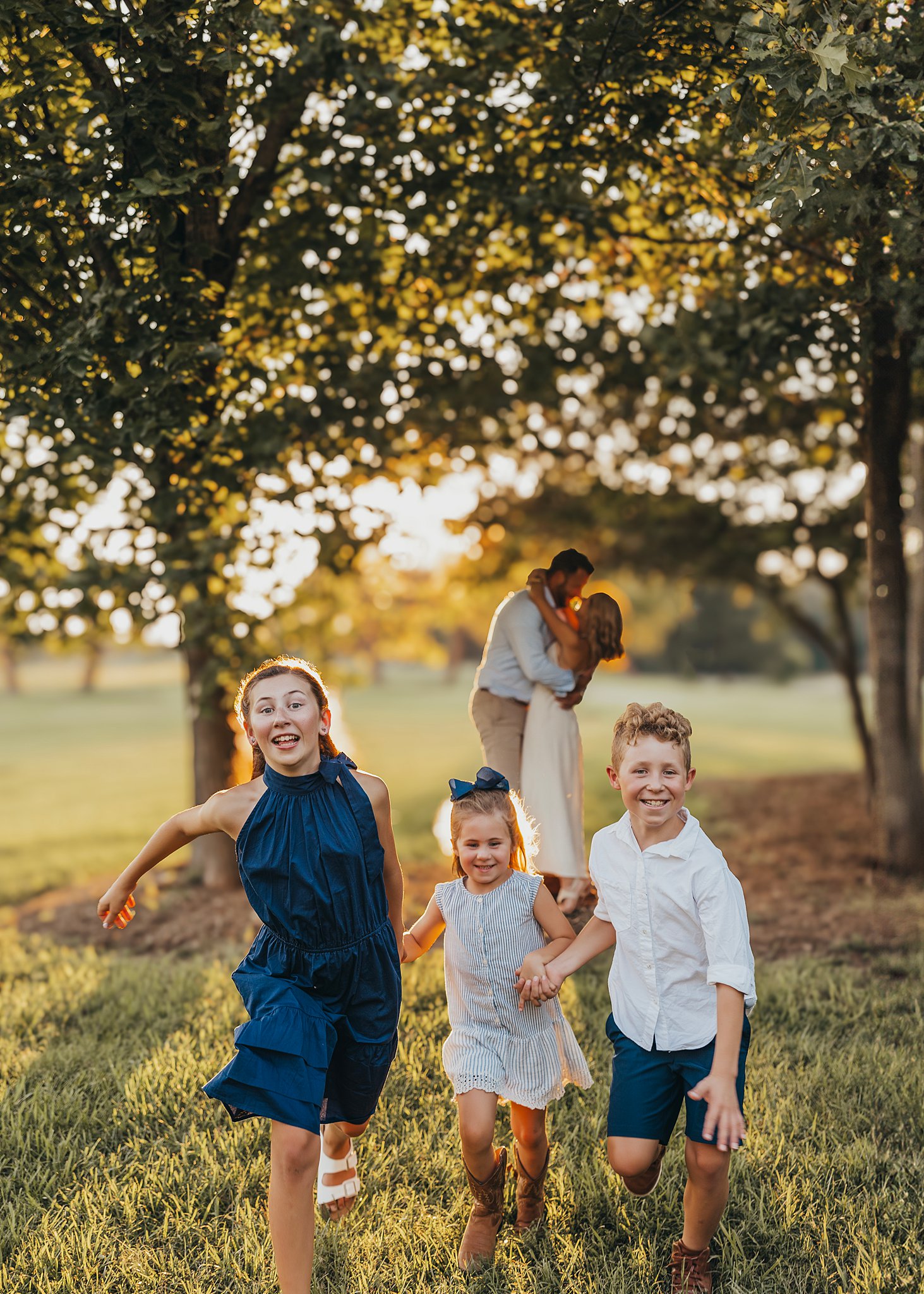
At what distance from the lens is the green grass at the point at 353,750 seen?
13680 millimetres

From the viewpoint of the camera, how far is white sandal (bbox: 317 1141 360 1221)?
354cm

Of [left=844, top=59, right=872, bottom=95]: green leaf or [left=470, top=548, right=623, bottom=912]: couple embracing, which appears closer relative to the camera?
[left=844, top=59, right=872, bottom=95]: green leaf

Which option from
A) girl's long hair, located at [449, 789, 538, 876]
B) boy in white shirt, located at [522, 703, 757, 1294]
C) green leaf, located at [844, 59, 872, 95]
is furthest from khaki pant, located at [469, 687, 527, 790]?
green leaf, located at [844, 59, 872, 95]

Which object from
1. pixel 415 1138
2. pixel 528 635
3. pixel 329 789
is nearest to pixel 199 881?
pixel 528 635

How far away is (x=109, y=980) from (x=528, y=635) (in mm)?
3010

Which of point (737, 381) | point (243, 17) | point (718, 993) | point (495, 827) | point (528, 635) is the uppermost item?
point (243, 17)

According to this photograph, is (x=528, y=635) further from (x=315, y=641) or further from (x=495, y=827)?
(x=315, y=641)

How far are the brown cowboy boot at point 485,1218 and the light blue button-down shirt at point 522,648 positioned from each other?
280cm

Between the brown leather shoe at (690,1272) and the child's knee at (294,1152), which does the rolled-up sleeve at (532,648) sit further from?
the child's knee at (294,1152)

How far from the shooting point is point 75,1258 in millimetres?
3324

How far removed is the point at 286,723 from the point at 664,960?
1308mm

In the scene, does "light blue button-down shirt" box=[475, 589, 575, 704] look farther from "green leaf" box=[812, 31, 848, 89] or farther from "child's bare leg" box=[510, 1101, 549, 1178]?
"green leaf" box=[812, 31, 848, 89]

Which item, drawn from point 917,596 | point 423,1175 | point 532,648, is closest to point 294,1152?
point 423,1175

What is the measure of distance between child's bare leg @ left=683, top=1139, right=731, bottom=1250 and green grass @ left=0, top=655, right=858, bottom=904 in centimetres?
289
